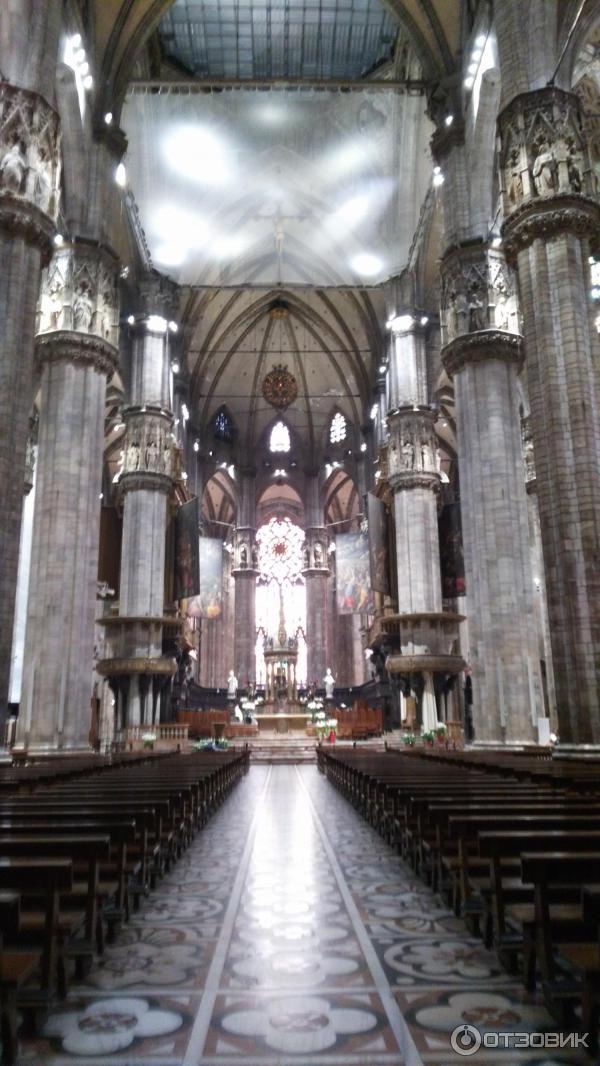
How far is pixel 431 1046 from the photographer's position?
2967 mm

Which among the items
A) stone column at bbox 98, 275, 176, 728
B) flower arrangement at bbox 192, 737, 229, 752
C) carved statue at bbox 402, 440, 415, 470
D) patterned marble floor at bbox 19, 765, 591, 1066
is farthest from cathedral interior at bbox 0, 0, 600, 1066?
flower arrangement at bbox 192, 737, 229, 752

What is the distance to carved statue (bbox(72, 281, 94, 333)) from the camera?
63.0 feet

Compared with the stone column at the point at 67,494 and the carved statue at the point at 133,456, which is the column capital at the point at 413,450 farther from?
the stone column at the point at 67,494

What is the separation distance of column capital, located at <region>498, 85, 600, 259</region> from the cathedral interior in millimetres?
53

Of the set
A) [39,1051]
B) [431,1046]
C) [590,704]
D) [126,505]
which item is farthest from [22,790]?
[126,505]

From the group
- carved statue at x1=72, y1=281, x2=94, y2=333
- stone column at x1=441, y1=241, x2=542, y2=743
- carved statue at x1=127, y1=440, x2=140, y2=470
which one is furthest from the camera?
carved statue at x1=127, y1=440, x2=140, y2=470

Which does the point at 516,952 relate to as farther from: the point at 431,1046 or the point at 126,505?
the point at 126,505

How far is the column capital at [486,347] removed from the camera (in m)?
18.4

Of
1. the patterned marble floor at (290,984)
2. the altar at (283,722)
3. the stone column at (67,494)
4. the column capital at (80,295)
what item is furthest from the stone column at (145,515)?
the patterned marble floor at (290,984)

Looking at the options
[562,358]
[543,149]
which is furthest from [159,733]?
[543,149]

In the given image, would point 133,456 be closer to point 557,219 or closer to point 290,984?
point 557,219

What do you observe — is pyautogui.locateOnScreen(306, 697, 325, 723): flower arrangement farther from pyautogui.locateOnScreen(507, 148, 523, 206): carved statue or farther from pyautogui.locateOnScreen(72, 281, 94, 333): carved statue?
pyautogui.locateOnScreen(507, 148, 523, 206): carved statue

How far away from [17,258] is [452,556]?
19155 mm

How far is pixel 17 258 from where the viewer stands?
44.3 feet
